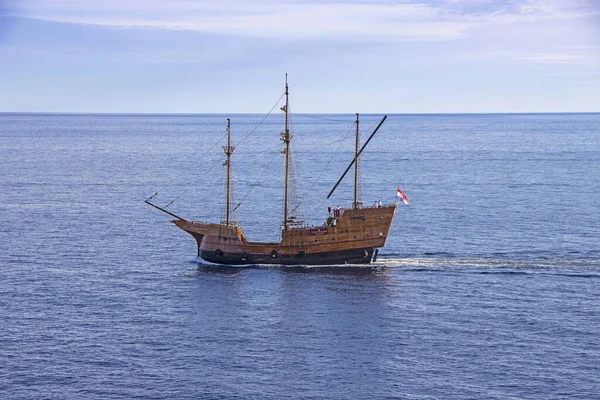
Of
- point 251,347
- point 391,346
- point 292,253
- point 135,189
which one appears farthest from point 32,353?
point 135,189

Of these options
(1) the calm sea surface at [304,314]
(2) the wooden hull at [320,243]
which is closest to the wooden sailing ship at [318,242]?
(2) the wooden hull at [320,243]

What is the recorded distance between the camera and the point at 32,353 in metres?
80.1

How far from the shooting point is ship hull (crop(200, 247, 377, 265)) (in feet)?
367

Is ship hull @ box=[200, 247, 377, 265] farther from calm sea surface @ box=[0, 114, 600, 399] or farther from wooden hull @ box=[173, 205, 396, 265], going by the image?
calm sea surface @ box=[0, 114, 600, 399]

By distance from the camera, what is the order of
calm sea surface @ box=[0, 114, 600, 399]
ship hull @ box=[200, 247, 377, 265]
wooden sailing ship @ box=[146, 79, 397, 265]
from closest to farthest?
calm sea surface @ box=[0, 114, 600, 399] → wooden sailing ship @ box=[146, 79, 397, 265] → ship hull @ box=[200, 247, 377, 265]

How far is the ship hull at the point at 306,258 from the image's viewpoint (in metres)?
112

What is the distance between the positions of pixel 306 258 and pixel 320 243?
2594 millimetres

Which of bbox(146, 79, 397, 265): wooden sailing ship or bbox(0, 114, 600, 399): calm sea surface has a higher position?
bbox(146, 79, 397, 265): wooden sailing ship

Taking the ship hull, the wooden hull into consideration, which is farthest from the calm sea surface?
the wooden hull

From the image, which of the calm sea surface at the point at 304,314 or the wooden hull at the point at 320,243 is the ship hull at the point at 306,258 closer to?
the wooden hull at the point at 320,243

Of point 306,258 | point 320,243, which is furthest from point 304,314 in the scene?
point 320,243

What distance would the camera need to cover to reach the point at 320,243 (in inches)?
4405

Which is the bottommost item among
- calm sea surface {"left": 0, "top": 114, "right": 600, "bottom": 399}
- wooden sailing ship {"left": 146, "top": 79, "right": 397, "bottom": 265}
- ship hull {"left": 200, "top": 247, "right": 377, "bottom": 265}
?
calm sea surface {"left": 0, "top": 114, "right": 600, "bottom": 399}

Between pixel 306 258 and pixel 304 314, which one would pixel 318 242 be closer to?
pixel 306 258
